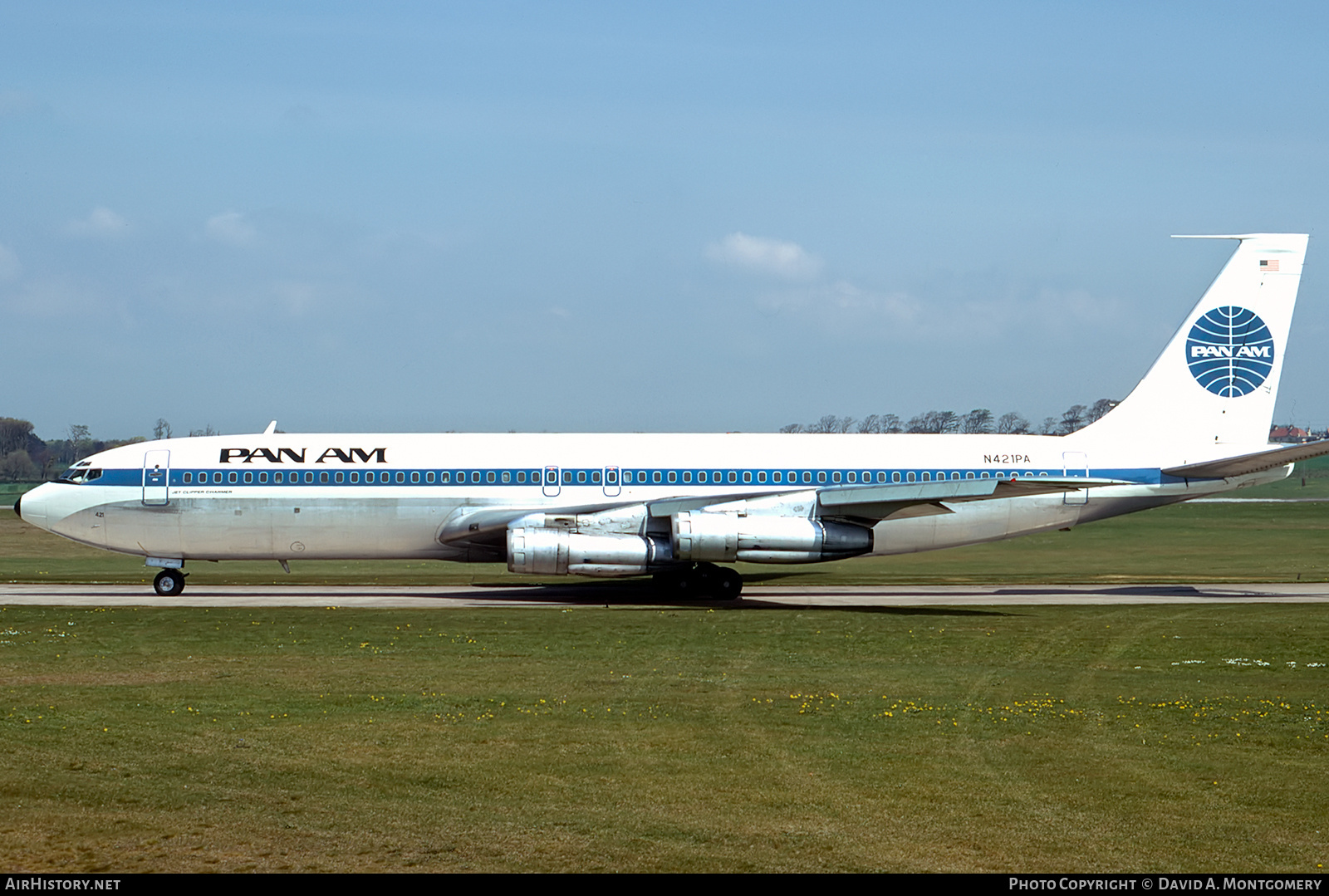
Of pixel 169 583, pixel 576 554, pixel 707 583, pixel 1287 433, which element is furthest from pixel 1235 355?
pixel 1287 433

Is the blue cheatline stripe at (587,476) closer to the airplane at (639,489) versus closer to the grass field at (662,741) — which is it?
the airplane at (639,489)

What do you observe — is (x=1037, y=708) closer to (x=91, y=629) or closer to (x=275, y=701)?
(x=275, y=701)

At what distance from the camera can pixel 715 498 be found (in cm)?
3325

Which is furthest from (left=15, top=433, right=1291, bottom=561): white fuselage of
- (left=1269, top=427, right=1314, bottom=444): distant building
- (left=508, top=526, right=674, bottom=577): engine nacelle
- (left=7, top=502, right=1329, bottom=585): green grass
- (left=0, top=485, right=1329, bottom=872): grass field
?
(left=1269, top=427, right=1314, bottom=444): distant building

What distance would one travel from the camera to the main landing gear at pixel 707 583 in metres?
34.6

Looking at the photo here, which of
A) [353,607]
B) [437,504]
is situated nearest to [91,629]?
[353,607]

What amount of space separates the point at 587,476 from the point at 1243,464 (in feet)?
57.2

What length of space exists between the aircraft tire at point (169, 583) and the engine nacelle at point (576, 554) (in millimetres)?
9536

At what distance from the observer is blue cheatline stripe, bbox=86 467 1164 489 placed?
33719 mm

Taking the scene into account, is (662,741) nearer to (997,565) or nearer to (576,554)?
(576,554)

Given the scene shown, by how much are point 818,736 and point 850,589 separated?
852 inches

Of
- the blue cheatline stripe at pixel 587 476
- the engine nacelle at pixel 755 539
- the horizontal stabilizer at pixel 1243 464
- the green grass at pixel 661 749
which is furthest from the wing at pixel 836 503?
the green grass at pixel 661 749

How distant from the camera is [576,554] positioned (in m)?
31.5

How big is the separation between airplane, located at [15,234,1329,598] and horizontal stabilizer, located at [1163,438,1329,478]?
67mm
